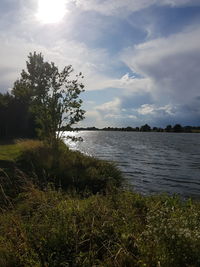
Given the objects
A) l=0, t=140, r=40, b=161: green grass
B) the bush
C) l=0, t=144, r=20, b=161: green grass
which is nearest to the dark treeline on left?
l=0, t=140, r=40, b=161: green grass

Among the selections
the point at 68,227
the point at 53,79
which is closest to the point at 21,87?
the point at 53,79

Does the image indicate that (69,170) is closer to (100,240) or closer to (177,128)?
(100,240)

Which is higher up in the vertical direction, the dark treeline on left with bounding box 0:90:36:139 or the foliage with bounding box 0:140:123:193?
the dark treeline on left with bounding box 0:90:36:139

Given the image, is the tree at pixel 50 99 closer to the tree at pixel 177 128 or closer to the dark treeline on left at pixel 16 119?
the dark treeline on left at pixel 16 119

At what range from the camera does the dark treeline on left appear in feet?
161

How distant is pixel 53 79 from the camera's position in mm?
22109

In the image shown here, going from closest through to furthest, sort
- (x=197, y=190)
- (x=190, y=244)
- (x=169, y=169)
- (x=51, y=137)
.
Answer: (x=190, y=244)
(x=197, y=190)
(x=51, y=137)
(x=169, y=169)

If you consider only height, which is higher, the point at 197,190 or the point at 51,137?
the point at 51,137

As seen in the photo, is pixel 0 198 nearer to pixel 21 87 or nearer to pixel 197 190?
pixel 197 190

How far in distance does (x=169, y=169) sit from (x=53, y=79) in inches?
521

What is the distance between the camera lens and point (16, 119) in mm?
50719

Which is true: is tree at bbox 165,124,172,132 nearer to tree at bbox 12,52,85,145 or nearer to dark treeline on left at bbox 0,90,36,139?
dark treeline on left at bbox 0,90,36,139

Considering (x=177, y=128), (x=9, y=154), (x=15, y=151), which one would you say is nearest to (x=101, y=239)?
(x=9, y=154)

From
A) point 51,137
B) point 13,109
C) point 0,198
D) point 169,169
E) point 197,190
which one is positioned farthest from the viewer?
point 13,109
